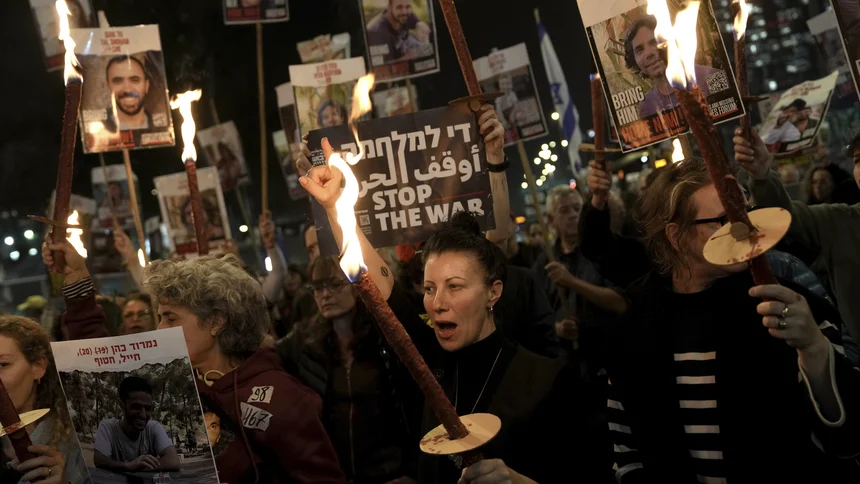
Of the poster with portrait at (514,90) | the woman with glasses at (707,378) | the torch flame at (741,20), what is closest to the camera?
the woman with glasses at (707,378)

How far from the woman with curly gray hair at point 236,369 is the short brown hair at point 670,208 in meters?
1.47

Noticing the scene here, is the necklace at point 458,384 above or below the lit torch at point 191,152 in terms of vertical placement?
below

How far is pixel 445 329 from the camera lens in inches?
115

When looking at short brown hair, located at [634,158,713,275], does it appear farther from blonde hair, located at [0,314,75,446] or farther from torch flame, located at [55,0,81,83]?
blonde hair, located at [0,314,75,446]

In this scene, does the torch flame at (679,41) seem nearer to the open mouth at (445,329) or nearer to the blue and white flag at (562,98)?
the open mouth at (445,329)

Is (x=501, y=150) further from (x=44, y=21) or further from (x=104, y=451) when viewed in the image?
(x=44, y=21)

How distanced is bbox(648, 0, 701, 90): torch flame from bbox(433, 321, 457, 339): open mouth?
55.8 inches

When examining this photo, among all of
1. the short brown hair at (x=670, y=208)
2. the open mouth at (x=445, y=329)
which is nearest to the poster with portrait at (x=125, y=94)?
the open mouth at (x=445, y=329)

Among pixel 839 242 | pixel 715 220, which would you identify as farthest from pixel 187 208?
pixel 715 220

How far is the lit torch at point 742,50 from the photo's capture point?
3.00 m

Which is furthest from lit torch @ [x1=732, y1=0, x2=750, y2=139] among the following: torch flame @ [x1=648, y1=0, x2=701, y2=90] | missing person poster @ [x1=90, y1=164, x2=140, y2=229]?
missing person poster @ [x1=90, y1=164, x2=140, y2=229]

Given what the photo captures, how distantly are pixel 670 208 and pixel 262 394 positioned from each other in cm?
170

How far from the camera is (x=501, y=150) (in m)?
3.76

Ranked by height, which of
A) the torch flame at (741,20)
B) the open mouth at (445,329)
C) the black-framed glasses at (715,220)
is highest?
the torch flame at (741,20)
